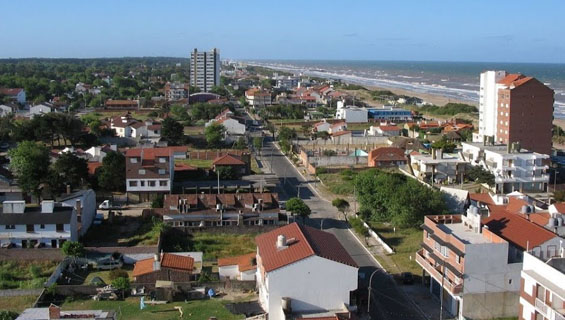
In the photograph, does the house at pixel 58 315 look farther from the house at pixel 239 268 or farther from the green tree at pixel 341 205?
the green tree at pixel 341 205

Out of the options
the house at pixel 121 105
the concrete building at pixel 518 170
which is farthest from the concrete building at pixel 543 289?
the house at pixel 121 105

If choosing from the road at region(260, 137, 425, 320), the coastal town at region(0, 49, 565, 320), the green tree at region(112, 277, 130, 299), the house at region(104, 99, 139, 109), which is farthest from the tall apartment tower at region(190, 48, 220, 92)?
the green tree at region(112, 277, 130, 299)

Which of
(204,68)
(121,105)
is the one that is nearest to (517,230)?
(121,105)

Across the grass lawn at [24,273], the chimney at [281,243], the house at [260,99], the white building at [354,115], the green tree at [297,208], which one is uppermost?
the house at [260,99]

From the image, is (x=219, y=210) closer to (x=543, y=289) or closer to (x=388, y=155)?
(x=543, y=289)

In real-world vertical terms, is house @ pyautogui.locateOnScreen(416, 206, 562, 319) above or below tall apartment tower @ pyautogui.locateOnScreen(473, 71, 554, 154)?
below

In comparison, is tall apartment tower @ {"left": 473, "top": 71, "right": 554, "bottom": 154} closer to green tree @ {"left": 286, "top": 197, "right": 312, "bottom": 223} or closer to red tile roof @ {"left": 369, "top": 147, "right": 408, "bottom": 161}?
red tile roof @ {"left": 369, "top": 147, "right": 408, "bottom": 161}
